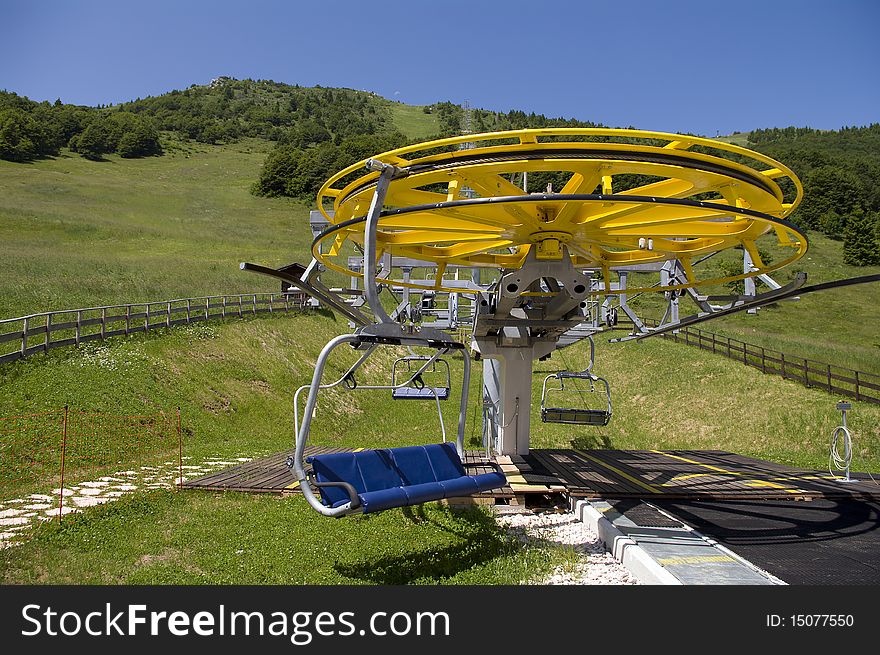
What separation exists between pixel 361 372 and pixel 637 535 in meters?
18.7

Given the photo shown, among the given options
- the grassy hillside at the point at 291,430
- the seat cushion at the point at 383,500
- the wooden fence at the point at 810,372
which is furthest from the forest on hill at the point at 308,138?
Answer: the seat cushion at the point at 383,500

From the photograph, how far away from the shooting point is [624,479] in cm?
1007

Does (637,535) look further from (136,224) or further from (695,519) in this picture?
(136,224)

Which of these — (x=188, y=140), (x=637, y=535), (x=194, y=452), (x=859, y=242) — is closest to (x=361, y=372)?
(x=194, y=452)

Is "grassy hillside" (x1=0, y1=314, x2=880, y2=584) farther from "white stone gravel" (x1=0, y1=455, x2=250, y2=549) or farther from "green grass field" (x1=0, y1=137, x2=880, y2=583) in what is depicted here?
"white stone gravel" (x1=0, y1=455, x2=250, y2=549)

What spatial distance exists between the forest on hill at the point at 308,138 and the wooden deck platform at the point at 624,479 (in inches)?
828

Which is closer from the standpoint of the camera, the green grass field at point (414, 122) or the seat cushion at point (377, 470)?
the seat cushion at point (377, 470)

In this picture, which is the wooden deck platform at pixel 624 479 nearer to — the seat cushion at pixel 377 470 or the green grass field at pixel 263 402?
the green grass field at pixel 263 402

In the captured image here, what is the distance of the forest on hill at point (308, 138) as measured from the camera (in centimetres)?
7406

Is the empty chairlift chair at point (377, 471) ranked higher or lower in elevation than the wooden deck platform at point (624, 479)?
higher

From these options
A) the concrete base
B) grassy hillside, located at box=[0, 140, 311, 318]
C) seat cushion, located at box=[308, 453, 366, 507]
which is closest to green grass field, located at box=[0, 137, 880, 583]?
grassy hillside, located at box=[0, 140, 311, 318]

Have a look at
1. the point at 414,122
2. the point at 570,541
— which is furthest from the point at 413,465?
the point at 414,122

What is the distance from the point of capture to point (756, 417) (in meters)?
19.1

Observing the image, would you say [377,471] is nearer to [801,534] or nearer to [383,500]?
[383,500]
